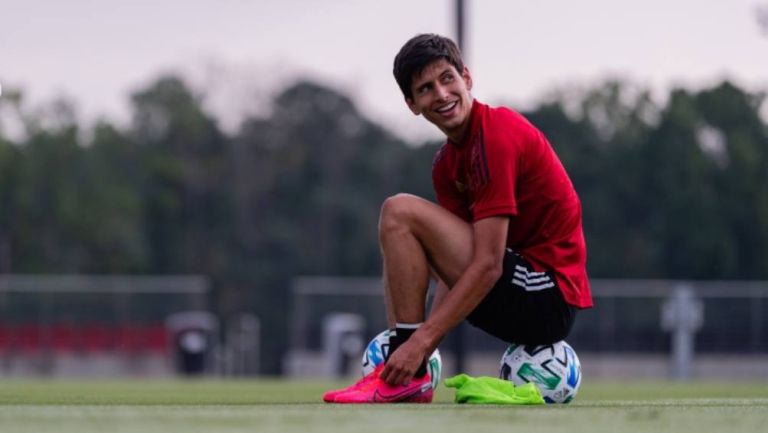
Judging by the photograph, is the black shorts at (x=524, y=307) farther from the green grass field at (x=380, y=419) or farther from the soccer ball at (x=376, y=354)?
the green grass field at (x=380, y=419)

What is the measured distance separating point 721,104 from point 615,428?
112 ft

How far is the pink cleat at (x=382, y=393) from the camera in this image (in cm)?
610

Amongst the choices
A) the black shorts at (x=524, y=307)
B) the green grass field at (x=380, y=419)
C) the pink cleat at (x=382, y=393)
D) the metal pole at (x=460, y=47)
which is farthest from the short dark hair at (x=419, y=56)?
the metal pole at (x=460, y=47)

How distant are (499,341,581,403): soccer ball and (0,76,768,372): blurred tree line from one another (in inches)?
1163

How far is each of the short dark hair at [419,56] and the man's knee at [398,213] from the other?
0.43m

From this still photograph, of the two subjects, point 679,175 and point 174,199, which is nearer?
point 679,175

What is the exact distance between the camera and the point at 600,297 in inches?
1248

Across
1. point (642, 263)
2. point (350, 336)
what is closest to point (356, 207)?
point (642, 263)

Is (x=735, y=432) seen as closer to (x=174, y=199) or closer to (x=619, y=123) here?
(x=619, y=123)

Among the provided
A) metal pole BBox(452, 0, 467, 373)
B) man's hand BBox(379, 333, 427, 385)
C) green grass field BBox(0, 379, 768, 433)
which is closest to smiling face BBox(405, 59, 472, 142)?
man's hand BBox(379, 333, 427, 385)

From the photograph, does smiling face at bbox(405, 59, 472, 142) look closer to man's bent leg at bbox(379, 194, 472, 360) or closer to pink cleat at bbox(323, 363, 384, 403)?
man's bent leg at bbox(379, 194, 472, 360)

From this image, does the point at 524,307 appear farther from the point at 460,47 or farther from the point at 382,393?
the point at 460,47

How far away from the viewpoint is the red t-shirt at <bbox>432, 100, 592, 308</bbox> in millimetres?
6059

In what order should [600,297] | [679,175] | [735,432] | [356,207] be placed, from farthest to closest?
[356,207], [679,175], [600,297], [735,432]
